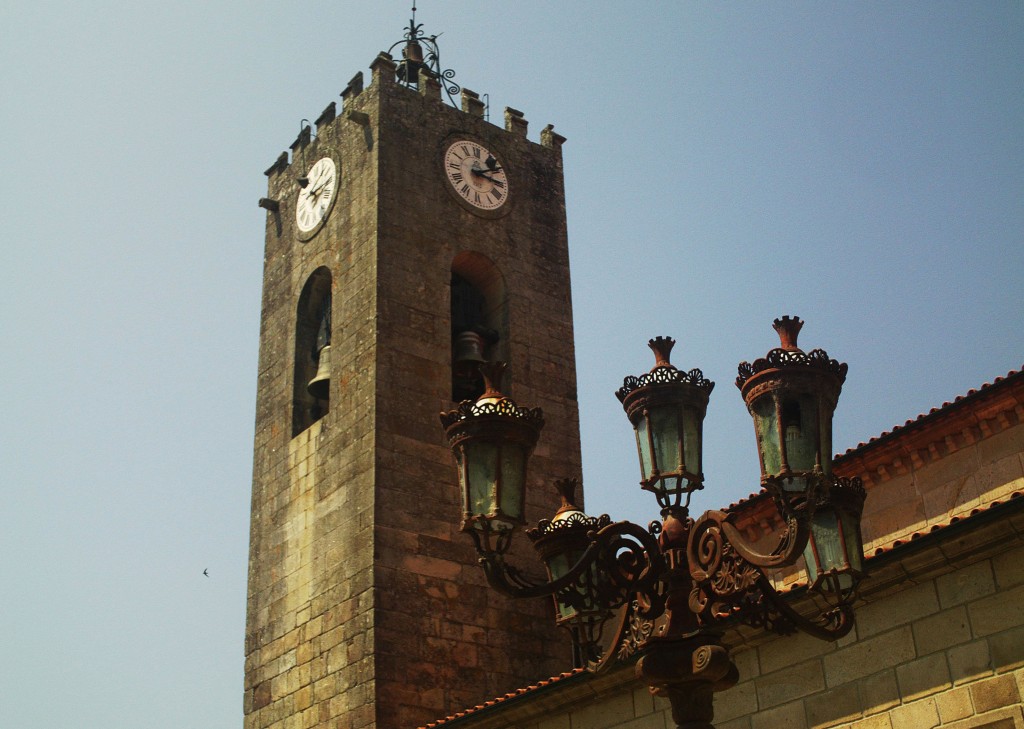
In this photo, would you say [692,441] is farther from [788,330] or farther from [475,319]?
[475,319]

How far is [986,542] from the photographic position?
28.6 ft

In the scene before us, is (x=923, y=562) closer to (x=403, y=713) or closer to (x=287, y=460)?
(x=403, y=713)

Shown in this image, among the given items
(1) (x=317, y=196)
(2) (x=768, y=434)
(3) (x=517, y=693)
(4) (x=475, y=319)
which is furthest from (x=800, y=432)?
(1) (x=317, y=196)

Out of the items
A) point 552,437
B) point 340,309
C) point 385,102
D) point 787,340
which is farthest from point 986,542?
point 385,102

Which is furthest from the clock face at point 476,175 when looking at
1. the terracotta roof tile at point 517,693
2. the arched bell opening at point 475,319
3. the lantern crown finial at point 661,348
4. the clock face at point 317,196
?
the lantern crown finial at point 661,348

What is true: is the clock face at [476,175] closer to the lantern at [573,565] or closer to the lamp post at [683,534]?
the lamp post at [683,534]

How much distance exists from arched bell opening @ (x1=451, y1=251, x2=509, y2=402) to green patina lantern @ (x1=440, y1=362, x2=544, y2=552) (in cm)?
1130

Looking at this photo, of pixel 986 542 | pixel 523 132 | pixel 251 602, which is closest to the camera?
pixel 986 542

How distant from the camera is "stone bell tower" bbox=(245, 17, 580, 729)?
1562 cm

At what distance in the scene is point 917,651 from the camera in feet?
29.7

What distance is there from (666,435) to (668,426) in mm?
47

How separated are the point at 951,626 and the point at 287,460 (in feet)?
36.4

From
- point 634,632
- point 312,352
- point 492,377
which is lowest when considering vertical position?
point 634,632

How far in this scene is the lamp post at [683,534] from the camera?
598 centimetres
